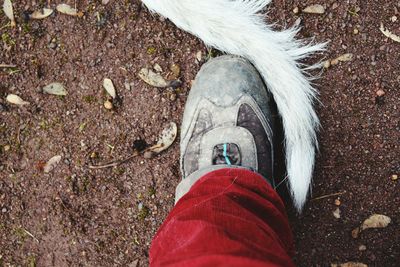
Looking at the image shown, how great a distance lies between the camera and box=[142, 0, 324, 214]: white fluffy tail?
2.01 meters

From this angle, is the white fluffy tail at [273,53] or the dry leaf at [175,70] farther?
the dry leaf at [175,70]

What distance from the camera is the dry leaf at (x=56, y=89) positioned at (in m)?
2.34

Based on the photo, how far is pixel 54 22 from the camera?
2.32 metres

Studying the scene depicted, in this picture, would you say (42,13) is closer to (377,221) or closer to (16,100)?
(16,100)

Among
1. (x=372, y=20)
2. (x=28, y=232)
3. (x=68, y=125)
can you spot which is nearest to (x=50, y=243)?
(x=28, y=232)

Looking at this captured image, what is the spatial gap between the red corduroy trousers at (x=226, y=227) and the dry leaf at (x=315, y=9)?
2.63 ft

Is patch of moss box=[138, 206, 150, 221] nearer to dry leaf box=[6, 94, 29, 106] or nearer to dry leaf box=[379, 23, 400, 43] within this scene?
dry leaf box=[6, 94, 29, 106]

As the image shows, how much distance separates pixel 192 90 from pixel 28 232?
3.63ft

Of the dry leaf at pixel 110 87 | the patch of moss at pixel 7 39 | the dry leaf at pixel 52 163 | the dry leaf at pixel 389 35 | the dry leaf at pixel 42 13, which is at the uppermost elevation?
the dry leaf at pixel 389 35

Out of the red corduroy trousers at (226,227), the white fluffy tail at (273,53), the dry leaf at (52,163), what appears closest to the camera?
the red corduroy trousers at (226,227)

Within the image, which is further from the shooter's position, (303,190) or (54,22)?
(54,22)

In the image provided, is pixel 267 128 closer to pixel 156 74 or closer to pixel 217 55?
pixel 217 55

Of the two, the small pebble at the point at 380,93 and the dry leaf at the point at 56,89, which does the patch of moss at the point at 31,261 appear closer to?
the dry leaf at the point at 56,89

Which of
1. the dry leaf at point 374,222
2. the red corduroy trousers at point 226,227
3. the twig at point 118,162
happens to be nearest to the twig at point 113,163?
the twig at point 118,162
